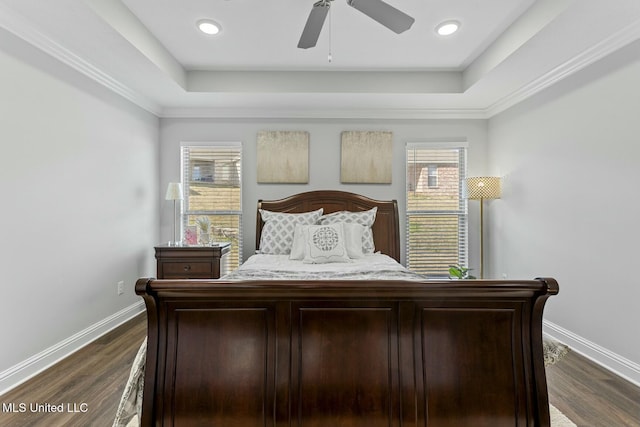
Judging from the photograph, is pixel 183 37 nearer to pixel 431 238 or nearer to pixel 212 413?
pixel 212 413

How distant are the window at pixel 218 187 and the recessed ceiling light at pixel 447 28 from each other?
2.65 m

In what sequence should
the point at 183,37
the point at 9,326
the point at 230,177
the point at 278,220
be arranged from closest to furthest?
1. the point at 9,326
2. the point at 183,37
3. the point at 278,220
4. the point at 230,177

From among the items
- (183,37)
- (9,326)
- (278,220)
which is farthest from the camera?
(278,220)

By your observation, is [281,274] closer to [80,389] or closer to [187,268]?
[80,389]

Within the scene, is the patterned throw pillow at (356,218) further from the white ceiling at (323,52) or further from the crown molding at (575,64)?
the crown molding at (575,64)

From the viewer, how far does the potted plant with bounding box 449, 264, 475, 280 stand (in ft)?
13.1

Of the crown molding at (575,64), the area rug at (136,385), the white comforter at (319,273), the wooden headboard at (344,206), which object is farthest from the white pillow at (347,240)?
the crown molding at (575,64)

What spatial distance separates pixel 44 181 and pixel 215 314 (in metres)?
1.98

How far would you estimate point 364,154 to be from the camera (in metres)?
4.29

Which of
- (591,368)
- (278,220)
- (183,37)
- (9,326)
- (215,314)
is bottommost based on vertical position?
(591,368)

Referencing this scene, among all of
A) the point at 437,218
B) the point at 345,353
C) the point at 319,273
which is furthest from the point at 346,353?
the point at 437,218

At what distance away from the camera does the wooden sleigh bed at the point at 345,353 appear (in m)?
1.56

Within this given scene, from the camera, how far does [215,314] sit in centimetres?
160

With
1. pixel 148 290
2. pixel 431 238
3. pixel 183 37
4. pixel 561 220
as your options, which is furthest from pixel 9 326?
pixel 561 220
